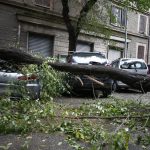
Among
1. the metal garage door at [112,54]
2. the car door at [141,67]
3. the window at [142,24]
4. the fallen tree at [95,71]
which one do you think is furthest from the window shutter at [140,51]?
the fallen tree at [95,71]

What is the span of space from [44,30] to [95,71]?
2016 centimetres

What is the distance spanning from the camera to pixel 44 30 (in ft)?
86.7

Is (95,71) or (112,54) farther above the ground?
(112,54)

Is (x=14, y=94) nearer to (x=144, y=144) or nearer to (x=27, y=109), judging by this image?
(x=27, y=109)

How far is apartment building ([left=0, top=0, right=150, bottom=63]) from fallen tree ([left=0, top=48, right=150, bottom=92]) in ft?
45.0

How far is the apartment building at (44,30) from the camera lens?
24359 millimetres

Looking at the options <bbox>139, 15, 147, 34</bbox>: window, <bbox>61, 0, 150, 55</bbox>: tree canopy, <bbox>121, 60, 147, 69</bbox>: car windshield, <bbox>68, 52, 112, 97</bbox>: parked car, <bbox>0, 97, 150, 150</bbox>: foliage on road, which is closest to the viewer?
<bbox>0, 97, 150, 150</bbox>: foliage on road

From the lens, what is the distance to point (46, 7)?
2669 cm

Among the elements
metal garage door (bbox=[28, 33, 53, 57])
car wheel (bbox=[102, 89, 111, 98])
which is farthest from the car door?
metal garage door (bbox=[28, 33, 53, 57])

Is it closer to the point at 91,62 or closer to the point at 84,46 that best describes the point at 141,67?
the point at 91,62

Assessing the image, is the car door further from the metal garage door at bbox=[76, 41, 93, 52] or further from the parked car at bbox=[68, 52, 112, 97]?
the metal garage door at bbox=[76, 41, 93, 52]

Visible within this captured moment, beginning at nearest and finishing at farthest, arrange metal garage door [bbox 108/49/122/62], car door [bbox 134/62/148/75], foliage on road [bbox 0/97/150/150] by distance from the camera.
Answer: foliage on road [bbox 0/97/150/150], car door [bbox 134/62/148/75], metal garage door [bbox 108/49/122/62]

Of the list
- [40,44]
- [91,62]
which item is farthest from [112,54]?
[91,62]

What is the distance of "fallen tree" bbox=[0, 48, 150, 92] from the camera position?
6559mm
